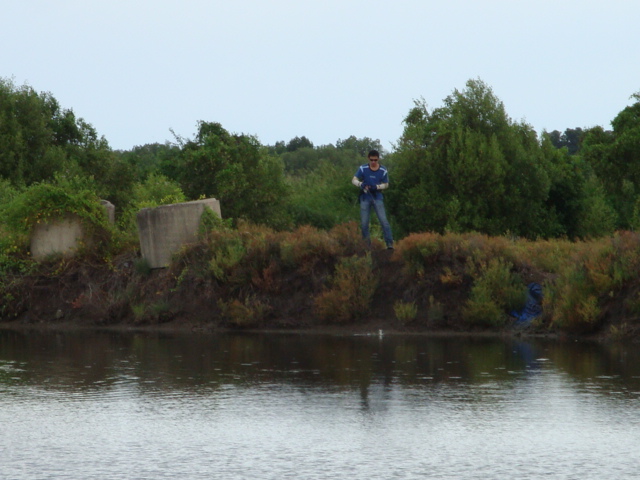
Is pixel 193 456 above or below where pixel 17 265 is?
below

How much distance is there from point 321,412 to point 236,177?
44.2m

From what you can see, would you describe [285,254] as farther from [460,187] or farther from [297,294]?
[460,187]

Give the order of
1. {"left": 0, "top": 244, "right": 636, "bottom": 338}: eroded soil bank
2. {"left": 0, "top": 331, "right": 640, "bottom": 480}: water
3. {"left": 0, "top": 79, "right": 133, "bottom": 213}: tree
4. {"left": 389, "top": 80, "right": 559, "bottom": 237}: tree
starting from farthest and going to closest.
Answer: {"left": 0, "top": 79, "right": 133, "bottom": 213}: tree → {"left": 389, "top": 80, "right": 559, "bottom": 237}: tree → {"left": 0, "top": 244, "right": 636, "bottom": 338}: eroded soil bank → {"left": 0, "top": 331, "right": 640, "bottom": 480}: water

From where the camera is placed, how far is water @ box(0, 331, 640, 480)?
803 cm

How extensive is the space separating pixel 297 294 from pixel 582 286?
549 centimetres

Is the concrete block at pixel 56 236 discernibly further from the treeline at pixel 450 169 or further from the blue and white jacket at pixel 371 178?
the treeline at pixel 450 169

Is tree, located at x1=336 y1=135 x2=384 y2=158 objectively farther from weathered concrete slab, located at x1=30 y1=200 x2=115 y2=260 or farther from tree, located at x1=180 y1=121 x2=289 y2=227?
weathered concrete slab, located at x1=30 y1=200 x2=115 y2=260

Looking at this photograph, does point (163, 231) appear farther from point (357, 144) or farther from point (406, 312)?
point (357, 144)

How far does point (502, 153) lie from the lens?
54.0m

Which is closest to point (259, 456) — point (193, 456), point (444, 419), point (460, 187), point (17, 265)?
point (193, 456)

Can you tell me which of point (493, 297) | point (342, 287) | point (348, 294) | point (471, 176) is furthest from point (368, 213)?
point (471, 176)

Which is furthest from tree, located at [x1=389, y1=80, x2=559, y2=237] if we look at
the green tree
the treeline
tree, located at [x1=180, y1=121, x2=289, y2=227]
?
tree, located at [x1=180, y1=121, x2=289, y2=227]

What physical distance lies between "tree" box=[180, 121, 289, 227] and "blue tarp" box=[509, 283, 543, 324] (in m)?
34.7

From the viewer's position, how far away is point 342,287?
2002 centimetres
